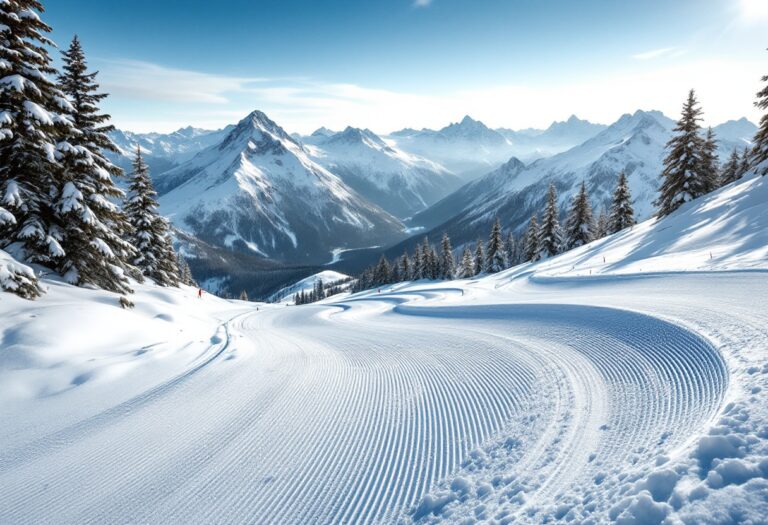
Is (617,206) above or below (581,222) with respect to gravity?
above

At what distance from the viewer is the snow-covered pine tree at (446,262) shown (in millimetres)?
64062

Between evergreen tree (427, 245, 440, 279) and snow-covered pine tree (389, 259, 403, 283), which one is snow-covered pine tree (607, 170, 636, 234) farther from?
snow-covered pine tree (389, 259, 403, 283)

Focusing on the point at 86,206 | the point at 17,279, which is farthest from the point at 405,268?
the point at 17,279

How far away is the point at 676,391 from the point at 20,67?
1795 cm

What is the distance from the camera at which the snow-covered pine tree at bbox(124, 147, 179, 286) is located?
97.5 feet

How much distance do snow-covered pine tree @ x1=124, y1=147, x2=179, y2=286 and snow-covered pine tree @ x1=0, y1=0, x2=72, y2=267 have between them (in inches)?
662

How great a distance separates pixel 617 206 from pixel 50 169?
164 ft

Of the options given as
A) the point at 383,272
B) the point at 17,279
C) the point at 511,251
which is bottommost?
the point at 383,272

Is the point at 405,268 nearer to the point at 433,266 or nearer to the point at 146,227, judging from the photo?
the point at 433,266

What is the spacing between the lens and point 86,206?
13.2m

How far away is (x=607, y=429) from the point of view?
4180 millimetres

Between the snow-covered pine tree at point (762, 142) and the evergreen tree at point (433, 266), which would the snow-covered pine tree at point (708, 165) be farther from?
the evergreen tree at point (433, 266)

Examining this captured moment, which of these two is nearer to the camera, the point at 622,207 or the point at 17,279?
the point at 17,279

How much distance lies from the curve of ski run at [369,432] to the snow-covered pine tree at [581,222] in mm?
43363
